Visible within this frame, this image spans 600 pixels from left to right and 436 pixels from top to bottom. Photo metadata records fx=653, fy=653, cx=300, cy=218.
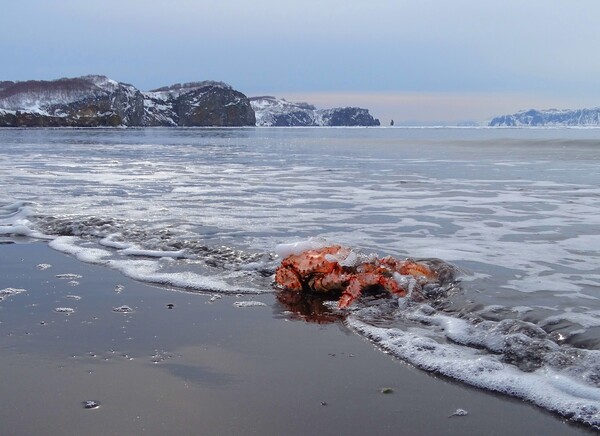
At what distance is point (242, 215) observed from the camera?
11.7 m

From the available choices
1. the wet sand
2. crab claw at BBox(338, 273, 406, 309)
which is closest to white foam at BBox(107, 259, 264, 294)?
the wet sand

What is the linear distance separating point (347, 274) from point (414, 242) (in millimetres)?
2580

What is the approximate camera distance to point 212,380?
4.23 meters

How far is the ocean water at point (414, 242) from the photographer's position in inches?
187

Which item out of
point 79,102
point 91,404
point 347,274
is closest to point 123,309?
point 91,404

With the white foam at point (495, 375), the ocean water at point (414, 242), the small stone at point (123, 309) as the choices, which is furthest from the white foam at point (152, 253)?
the white foam at point (495, 375)

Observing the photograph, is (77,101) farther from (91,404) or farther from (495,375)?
(495,375)

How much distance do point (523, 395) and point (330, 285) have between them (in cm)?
274

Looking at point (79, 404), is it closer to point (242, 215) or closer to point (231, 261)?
point (231, 261)

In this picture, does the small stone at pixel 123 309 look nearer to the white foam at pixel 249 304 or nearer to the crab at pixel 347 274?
the white foam at pixel 249 304

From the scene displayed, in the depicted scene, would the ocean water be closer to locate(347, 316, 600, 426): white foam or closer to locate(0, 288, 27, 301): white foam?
locate(347, 316, 600, 426): white foam

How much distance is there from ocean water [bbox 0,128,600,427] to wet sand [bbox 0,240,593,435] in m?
0.33

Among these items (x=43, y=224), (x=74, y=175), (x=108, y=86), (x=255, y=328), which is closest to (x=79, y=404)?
(x=255, y=328)

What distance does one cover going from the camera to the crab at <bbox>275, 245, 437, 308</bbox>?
21.2 ft
